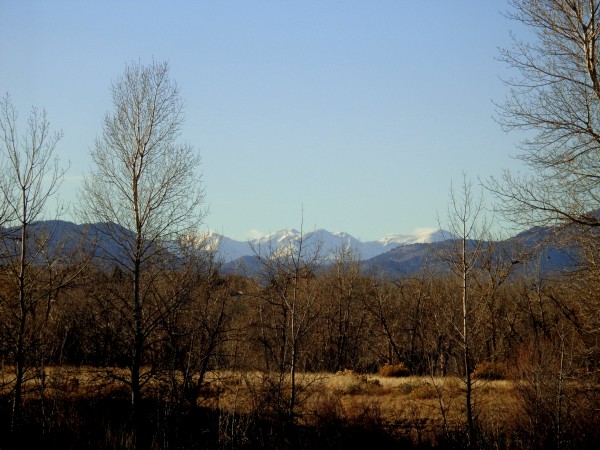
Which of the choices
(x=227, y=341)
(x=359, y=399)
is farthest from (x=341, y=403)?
(x=227, y=341)

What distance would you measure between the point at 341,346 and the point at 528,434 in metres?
24.3

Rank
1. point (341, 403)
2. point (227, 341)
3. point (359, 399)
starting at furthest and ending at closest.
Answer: point (227, 341)
point (359, 399)
point (341, 403)

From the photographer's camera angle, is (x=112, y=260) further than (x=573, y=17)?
Yes

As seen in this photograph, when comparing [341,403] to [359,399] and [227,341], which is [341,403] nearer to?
[359,399]

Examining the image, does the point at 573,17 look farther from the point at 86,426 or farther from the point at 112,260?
the point at 86,426

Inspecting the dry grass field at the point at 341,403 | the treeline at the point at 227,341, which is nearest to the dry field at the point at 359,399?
the dry grass field at the point at 341,403

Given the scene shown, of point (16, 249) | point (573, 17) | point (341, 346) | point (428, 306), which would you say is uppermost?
point (573, 17)

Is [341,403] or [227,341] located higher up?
[227,341]

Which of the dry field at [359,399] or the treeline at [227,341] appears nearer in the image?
the treeline at [227,341]

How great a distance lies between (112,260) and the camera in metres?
13.4

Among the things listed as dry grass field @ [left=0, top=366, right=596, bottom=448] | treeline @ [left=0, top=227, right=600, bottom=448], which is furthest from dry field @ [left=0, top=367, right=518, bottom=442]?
treeline @ [left=0, top=227, right=600, bottom=448]

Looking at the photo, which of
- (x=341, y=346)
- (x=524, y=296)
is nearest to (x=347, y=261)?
(x=341, y=346)

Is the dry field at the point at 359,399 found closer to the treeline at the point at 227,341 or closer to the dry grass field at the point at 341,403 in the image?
the dry grass field at the point at 341,403

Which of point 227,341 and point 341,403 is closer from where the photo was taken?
point 341,403
